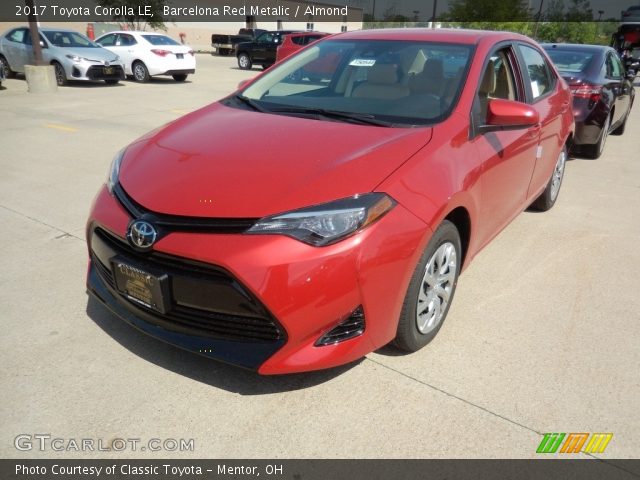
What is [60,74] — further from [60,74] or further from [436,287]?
[436,287]

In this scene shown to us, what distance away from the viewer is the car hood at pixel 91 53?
12.8 meters

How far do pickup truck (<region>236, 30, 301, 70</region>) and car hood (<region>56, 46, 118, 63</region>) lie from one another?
8.99 meters

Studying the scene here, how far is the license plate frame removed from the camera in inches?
86.5

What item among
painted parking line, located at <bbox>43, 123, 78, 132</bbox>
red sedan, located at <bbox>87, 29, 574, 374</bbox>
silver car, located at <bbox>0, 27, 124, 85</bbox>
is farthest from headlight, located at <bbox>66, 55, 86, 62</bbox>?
red sedan, located at <bbox>87, 29, 574, 374</bbox>

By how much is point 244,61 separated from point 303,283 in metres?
21.6

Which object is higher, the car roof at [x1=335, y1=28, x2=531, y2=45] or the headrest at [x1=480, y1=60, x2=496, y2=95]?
the car roof at [x1=335, y1=28, x2=531, y2=45]

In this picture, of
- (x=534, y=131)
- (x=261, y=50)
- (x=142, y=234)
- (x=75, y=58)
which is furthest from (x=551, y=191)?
(x=261, y=50)

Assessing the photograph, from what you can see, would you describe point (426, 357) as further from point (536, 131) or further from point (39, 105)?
point (39, 105)

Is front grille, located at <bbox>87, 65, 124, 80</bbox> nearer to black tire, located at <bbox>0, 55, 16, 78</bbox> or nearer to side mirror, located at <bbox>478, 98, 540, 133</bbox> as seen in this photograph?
black tire, located at <bbox>0, 55, 16, 78</bbox>

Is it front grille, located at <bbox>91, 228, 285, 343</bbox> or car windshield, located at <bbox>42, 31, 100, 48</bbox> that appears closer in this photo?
front grille, located at <bbox>91, 228, 285, 343</bbox>

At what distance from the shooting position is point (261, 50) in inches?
838

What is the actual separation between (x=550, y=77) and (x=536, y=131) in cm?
110

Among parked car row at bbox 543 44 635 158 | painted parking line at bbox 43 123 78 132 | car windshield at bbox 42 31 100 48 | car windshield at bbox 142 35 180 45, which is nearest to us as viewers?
parked car row at bbox 543 44 635 158

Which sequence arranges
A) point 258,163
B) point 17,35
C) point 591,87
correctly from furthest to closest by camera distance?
point 17,35
point 591,87
point 258,163
